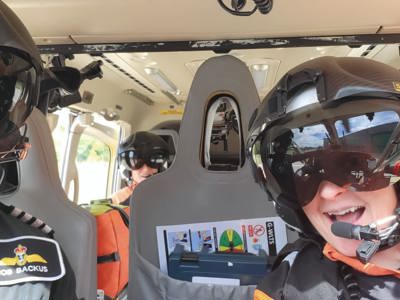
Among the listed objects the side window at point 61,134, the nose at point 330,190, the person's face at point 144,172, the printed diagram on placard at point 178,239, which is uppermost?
the side window at point 61,134

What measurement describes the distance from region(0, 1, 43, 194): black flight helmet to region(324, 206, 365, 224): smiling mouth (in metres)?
0.82

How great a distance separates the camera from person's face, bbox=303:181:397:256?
971 millimetres

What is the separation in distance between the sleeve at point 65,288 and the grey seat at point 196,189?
24cm

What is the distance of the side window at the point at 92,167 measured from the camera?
12.5ft

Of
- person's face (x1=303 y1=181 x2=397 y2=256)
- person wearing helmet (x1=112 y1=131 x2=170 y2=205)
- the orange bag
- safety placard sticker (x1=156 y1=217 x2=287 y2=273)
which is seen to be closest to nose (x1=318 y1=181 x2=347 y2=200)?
person's face (x1=303 y1=181 x2=397 y2=256)

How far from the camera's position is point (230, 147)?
1809 mm

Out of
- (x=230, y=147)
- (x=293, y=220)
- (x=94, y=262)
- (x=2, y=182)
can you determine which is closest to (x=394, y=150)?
(x=293, y=220)

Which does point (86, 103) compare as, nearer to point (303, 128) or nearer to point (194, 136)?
point (194, 136)

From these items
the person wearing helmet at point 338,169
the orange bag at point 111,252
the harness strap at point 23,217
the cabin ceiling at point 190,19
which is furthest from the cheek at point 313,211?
the orange bag at point 111,252

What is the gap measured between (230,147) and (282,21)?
0.55 m

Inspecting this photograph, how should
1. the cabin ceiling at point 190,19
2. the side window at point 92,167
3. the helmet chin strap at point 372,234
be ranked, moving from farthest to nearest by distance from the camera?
the side window at point 92,167, the cabin ceiling at point 190,19, the helmet chin strap at point 372,234

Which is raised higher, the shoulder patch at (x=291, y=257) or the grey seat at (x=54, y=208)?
the grey seat at (x=54, y=208)

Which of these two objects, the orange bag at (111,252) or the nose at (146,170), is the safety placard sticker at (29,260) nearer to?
the orange bag at (111,252)

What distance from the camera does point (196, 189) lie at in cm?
158
